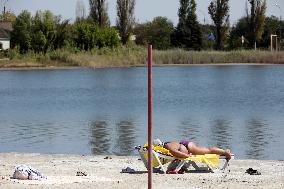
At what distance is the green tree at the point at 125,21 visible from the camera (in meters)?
97.9

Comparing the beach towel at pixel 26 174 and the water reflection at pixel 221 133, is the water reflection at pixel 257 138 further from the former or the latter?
the beach towel at pixel 26 174

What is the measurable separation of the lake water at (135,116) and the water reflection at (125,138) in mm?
22

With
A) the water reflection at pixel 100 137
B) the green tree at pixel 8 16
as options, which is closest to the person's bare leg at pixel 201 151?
the water reflection at pixel 100 137

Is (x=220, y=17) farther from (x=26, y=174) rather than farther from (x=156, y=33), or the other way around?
(x=26, y=174)

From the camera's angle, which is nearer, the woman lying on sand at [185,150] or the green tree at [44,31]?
the woman lying on sand at [185,150]

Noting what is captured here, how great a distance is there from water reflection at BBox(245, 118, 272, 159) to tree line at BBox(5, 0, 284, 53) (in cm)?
6219

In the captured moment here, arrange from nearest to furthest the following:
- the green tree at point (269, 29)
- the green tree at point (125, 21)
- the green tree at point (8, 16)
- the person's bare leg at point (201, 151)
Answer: the person's bare leg at point (201, 151)
the green tree at point (125, 21)
the green tree at point (269, 29)
the green tree at point (8, 16)

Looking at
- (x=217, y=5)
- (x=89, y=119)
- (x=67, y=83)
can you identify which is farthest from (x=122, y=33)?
(x=89, y=119)

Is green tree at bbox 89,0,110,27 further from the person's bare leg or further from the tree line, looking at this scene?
the person's bare leg

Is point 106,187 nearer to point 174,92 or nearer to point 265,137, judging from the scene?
point 265,137

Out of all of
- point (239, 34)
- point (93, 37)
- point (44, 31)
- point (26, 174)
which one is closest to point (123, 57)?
A: point (93, 37)

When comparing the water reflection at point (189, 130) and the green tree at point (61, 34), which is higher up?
the green tree at point (61, 34)

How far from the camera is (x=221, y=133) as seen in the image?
2509 cm

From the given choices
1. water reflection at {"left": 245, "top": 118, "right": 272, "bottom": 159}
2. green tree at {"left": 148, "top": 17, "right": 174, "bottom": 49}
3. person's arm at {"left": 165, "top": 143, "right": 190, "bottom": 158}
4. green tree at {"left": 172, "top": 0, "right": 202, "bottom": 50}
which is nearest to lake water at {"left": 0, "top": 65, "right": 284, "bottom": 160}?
water reflection at {"left": 245, "top": 118, "right": 272, "bottom": 159}
